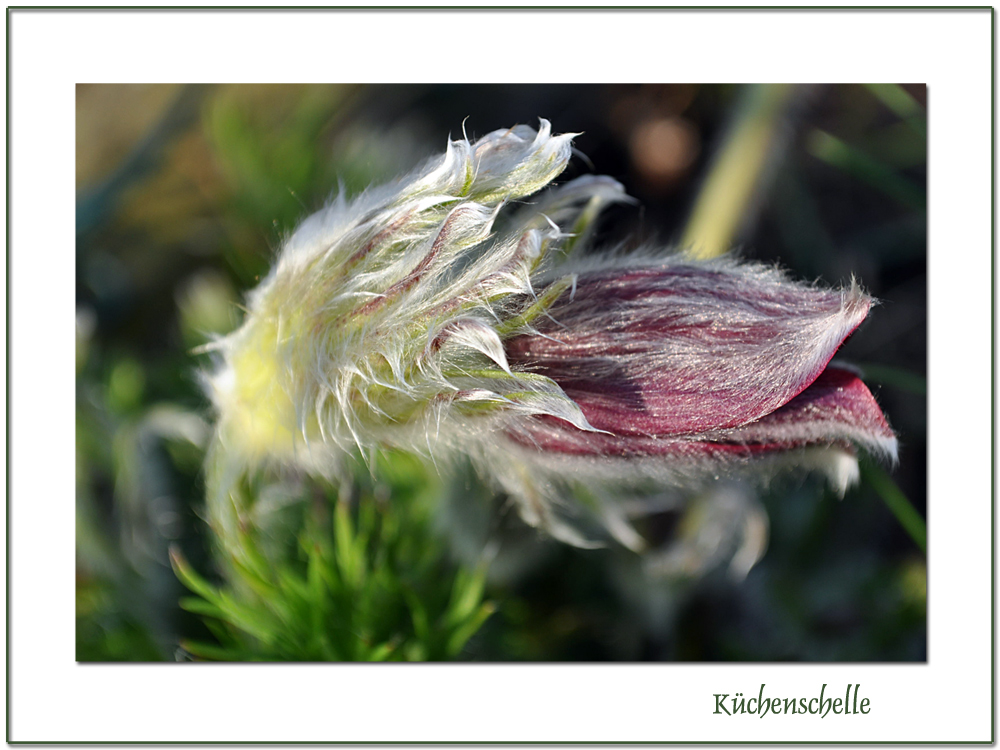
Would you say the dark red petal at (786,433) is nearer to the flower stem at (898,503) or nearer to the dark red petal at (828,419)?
the dark red petal at (828,419)

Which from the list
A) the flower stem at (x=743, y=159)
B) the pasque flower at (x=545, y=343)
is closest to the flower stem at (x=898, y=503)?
the flower stem at (x=743, y=159)

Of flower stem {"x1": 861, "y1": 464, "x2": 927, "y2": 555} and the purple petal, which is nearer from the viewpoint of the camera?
the purple petal

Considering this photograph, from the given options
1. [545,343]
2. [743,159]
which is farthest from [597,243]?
[545,343]

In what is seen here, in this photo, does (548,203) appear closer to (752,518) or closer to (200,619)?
(752,518)

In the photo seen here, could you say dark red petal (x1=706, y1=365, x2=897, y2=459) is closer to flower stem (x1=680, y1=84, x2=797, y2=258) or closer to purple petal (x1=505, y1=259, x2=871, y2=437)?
purple petal (x1=505, y1=259, x2=871, y2=437)

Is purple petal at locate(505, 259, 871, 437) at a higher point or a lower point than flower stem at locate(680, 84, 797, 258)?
lower

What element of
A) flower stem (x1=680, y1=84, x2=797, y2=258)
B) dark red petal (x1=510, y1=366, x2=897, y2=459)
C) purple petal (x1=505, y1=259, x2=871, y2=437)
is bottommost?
dark red petal (x1=510, y1=366, x2=897, y2=459)

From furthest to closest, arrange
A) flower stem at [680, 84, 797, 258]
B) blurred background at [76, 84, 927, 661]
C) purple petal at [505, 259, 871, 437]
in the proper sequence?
flower stem at [680, 84, 797, 258] → blurred background at [76, 84, 927, 661] → purple petal at [505, 259, 871, 437]

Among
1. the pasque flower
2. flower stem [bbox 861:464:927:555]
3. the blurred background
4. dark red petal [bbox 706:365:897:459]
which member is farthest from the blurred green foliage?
flower stem [bbox 861:464:927:555]
